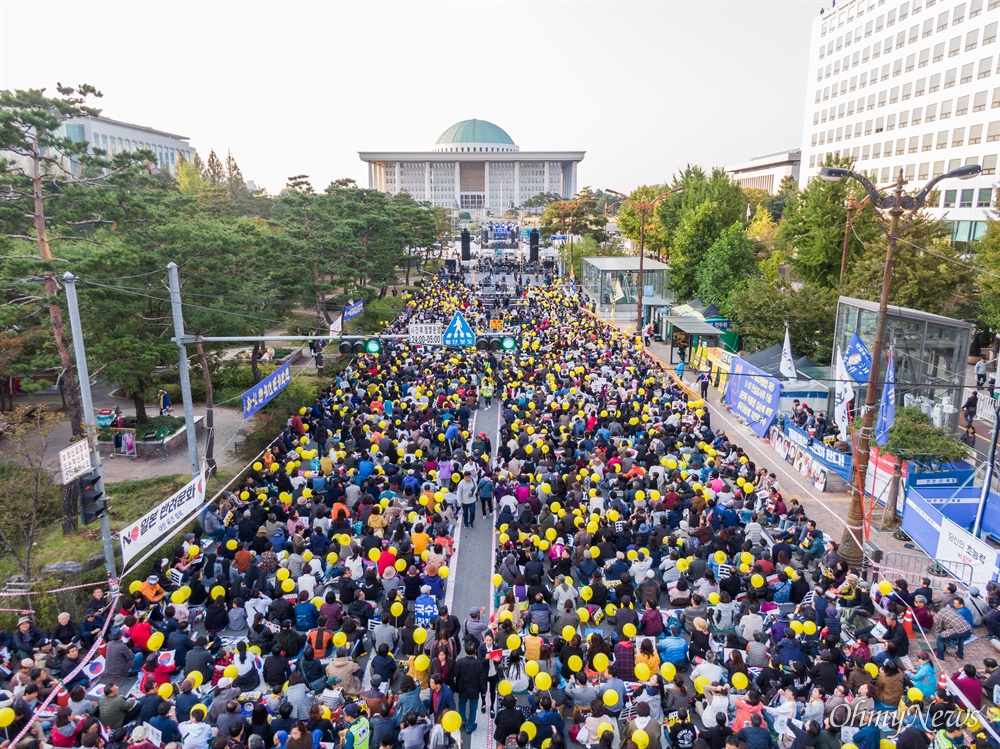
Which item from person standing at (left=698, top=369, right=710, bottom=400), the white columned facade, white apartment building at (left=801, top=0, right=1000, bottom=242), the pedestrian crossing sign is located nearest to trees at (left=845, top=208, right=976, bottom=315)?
person standing at (left=698, top=369, right=710, bottom=400)

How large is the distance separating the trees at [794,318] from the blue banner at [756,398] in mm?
8506

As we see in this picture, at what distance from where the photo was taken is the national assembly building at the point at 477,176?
6890 inches

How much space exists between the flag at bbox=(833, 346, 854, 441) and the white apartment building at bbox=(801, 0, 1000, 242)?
76.9 ft

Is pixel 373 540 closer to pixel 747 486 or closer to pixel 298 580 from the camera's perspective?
pixel 298 580

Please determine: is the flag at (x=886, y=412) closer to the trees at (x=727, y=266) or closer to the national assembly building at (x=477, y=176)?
the trees at (x=727, y=266)

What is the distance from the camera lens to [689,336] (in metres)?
28.2

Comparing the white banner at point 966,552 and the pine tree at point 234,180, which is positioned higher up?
the pine tree at point 234,180

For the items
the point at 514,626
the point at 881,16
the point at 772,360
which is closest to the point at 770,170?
the point at 881,16

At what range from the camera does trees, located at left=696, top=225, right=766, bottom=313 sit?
34.3 meters

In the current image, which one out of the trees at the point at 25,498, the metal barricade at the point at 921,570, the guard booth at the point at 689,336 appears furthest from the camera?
the guard booth at the point at 689,336

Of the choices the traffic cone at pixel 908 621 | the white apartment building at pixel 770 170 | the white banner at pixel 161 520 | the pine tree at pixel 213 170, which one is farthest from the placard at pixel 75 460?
the white apartment building at pixel 770 170

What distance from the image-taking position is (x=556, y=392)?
20.9 m

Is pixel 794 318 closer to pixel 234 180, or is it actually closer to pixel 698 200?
pixel 698 200

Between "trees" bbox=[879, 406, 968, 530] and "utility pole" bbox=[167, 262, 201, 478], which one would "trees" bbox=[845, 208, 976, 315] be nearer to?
"trees" bbox=[879, 406, 968, 530]
